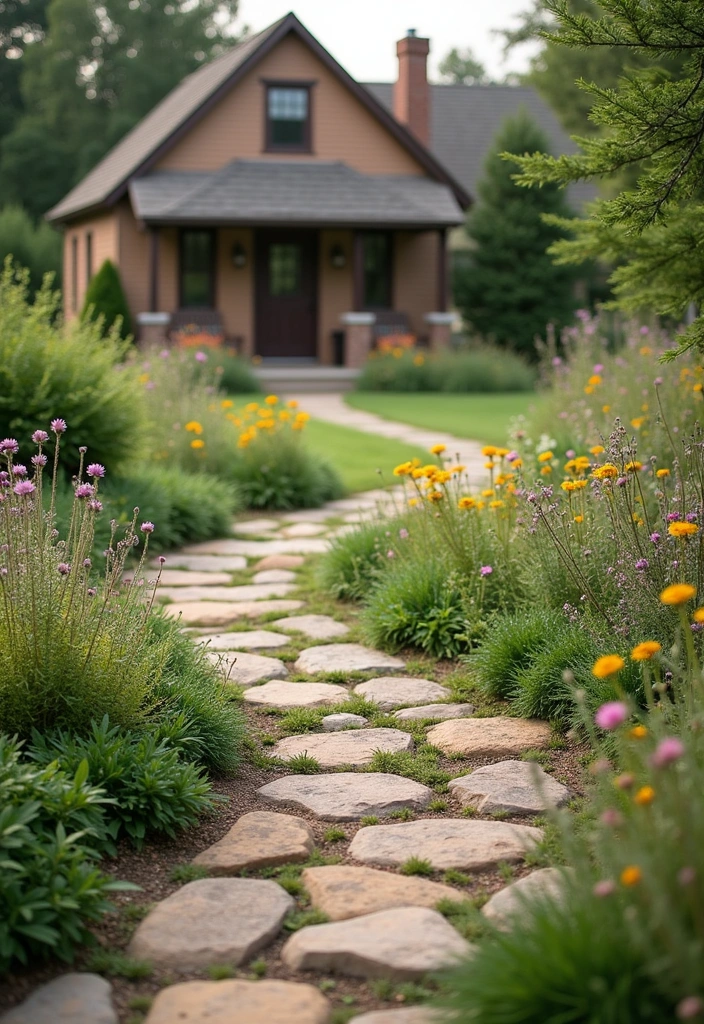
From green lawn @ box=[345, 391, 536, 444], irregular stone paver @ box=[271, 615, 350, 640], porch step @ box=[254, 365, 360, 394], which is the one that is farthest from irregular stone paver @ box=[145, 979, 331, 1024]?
porch step @ box=[254, 365, 360, 394]

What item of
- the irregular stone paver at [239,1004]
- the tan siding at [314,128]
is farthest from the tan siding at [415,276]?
the irregular stone paver at [239,1004]

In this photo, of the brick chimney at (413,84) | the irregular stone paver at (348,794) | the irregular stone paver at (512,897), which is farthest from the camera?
the brick chimney at (413,84)

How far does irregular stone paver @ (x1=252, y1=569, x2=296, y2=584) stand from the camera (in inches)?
271

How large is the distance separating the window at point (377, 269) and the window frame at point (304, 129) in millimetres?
2300

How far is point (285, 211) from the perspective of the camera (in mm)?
22812

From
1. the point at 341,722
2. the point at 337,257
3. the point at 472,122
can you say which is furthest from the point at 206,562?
the point at 472,122

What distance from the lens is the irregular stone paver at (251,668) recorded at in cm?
500

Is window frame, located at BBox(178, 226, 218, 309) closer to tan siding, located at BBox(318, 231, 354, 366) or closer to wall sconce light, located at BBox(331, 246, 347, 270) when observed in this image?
tan siding, located at BBox(318, 231, 354, 366)

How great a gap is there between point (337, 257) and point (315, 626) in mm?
20254

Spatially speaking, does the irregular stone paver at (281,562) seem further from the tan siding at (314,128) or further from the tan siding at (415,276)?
the tan siding at (415,276)

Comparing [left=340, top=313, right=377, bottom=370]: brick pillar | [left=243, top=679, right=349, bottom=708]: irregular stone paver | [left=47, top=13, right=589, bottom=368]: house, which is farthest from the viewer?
[left=340, top=313, right=377, bottom=370]: brick pillar

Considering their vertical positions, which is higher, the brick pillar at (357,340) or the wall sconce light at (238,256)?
the wall sconce light at (238,256)

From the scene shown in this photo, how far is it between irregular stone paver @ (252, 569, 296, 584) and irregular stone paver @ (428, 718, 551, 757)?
2.61 meters

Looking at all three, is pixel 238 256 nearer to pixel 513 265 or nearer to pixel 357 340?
pixel 357 340
